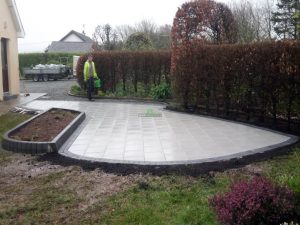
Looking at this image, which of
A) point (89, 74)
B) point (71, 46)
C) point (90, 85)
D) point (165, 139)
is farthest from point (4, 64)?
point (71, 46)

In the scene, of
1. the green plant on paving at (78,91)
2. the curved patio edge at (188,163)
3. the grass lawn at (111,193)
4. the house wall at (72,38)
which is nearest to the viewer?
the grass lawn at (111,193)

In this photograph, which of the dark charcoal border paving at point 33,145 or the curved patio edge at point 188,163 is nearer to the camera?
the curved patio edge at point 188,163

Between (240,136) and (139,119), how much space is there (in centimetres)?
403

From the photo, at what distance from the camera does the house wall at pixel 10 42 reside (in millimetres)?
19016

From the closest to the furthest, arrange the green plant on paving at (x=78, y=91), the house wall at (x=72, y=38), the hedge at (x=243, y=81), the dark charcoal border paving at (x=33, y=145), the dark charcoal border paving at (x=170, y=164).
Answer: the dark charcoal border paving at (x=170, y=164)
the dark charcoal border paving at (x=33, y=145)
the hedge at (x=243, y=81)
the green plant on paving at (x=78, y=91)
the house wall at (x=72, y=38)

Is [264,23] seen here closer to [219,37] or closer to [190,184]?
[219,37]

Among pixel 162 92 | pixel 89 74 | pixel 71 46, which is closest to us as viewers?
pixel 162 92

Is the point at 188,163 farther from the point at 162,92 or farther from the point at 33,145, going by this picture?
the point at 162,92

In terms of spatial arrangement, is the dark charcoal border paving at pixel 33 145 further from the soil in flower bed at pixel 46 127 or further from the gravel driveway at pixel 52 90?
the gravel driveway at pixel 52 90

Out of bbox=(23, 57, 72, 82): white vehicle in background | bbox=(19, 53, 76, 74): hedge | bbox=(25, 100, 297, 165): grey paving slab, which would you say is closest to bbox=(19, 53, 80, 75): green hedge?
bbox=(19, 53, 76, 74): hedge

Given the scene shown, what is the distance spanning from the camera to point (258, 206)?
12.8 feet

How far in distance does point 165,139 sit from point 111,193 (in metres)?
3.88

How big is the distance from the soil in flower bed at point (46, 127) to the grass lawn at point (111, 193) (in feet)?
5.73

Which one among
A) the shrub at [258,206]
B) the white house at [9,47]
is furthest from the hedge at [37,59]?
the shrub at [258,206]
